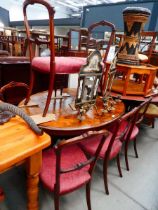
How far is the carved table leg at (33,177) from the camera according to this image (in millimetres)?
938

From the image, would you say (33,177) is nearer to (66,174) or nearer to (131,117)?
(66,174)

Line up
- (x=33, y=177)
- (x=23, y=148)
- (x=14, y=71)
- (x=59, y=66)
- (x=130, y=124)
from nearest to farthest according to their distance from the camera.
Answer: (x=23, y=148) < (x=33, y=177) < (x=59, y=66) < (x=130, y=124) < (x=14, y=71)

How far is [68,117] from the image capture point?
155 cm

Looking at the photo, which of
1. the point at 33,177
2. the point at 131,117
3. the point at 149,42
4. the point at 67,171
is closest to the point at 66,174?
the point at 67,171

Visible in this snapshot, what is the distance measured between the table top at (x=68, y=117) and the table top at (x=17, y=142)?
0.37m

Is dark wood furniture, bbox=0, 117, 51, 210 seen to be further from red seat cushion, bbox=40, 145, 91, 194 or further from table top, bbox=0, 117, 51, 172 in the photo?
red seat cushion, bbox=40, 145, 91, 194

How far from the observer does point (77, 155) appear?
140cm

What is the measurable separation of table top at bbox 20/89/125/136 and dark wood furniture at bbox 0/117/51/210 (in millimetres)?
369

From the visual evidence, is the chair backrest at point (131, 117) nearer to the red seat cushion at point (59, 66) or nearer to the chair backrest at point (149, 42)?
the red seat cushion at point (59, 66)

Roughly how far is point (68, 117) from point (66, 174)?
1.59 feet

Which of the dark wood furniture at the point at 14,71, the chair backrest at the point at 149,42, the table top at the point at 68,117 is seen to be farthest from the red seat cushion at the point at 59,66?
the chair backrest at the point at 149,42

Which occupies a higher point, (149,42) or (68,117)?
(149,42)

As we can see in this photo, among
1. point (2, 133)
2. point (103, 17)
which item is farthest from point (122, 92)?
point (103, 17)

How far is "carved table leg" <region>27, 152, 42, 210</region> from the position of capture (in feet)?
3.08
